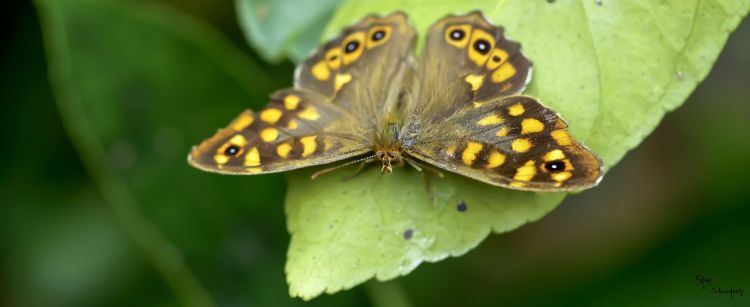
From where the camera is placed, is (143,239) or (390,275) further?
(143,239)

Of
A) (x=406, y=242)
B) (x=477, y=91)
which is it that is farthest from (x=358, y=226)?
(x=477, y=91)

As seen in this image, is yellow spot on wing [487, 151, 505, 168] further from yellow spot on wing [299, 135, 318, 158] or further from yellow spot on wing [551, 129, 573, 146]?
yellow spot on wing [299, 135, 318, 158]

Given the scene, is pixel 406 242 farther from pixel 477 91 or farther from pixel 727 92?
pixel 727 92

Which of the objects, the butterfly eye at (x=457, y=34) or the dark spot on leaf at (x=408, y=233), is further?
the butterfly eye at (x=457, y=34)

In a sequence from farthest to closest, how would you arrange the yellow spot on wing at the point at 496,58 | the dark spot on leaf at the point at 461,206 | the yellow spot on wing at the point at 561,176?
1. the yellow spot on wing at the point at 496,58
2. the dark spot on leaf at the point at 461,206
3. the yellow spot on wing at the point at 561,176

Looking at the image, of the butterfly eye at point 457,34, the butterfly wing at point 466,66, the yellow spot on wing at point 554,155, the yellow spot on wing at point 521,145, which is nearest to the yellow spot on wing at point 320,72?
the butterfly wing at point 466,66

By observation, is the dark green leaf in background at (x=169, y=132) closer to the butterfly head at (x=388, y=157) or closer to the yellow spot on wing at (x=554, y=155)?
the butterfly head at (x=388, y=157)

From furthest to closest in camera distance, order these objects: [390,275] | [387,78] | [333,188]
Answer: [387,78] < [333,188] < [390,275]

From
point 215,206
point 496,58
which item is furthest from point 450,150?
point 215,206
